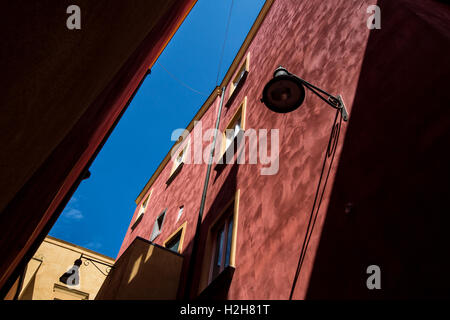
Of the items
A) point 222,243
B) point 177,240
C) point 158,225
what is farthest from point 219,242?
point 158,225

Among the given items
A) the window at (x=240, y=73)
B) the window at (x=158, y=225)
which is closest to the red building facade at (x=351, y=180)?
the window at (x=240, y=73)

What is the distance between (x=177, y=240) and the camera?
990 cm

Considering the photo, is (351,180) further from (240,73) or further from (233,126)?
(240,73)

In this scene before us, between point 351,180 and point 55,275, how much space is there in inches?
583

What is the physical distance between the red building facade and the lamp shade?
0.74m

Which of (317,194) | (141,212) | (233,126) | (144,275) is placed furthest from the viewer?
(141,212)

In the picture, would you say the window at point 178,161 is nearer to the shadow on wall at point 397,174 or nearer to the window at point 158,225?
the window at point 158,225

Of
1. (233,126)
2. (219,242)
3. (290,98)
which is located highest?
(233,126)

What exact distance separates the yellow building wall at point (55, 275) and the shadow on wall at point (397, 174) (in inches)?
527

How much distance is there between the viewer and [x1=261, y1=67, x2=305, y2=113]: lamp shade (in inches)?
158

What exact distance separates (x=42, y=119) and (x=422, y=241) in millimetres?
2974

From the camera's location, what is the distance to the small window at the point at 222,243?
650cm

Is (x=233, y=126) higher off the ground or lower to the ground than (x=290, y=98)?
higher
